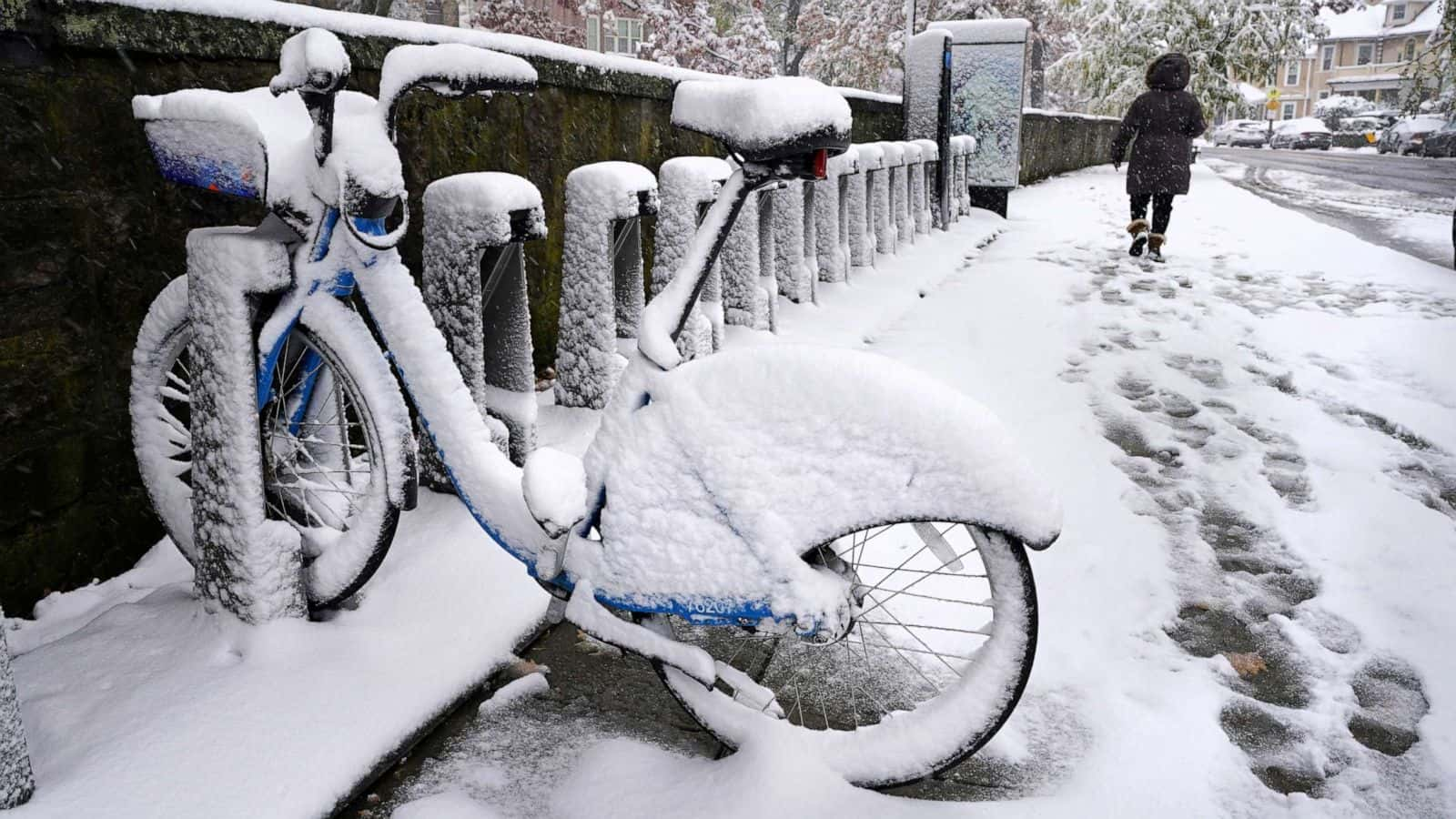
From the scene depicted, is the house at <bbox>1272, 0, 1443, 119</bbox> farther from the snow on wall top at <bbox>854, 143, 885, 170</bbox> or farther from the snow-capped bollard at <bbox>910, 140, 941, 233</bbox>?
the snow on wall top at <bbox>854, 143, 885, 170</bbox>

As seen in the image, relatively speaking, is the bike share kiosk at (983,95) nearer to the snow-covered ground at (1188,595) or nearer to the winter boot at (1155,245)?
the winter boot at (1155,245)

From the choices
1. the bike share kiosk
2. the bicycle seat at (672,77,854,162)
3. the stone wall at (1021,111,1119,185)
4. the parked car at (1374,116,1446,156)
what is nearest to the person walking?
the bike share kiosk

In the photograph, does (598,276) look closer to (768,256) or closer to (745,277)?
(745,277)

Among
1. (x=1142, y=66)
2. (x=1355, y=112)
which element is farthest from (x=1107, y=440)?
(x=1355, y=112)

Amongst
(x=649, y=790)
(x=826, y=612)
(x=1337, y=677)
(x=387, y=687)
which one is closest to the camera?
(x=826, y=612)

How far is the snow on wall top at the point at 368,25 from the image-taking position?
2561mm

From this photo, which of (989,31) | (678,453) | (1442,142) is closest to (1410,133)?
(1442,142)

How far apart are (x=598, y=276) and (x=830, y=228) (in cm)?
344

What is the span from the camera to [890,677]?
7.88 feet

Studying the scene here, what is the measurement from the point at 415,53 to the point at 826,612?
54.6 inches

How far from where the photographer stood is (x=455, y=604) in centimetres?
251

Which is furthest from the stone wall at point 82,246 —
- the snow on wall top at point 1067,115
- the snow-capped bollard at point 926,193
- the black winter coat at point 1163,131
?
the snow on wall top at point 1067,115

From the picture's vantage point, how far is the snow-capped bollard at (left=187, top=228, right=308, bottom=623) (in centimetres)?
210

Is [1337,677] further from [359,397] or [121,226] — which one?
[121,226]
